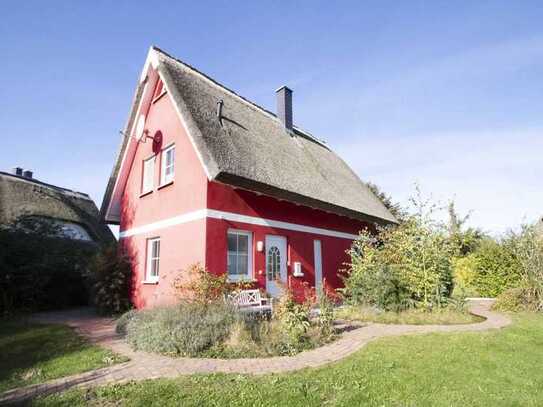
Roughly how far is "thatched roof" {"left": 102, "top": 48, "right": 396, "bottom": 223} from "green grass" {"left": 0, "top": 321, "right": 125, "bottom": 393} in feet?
14.2

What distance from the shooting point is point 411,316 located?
352 inches

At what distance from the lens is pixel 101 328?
8.64 meters

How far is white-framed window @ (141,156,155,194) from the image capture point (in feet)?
38.5

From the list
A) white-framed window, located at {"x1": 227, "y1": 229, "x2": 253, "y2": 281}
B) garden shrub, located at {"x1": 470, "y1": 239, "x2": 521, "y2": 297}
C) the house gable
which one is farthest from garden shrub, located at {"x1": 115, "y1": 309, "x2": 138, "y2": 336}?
garden shrub, located at {"x1": 470, "y1": 239, "x2": 521, "y2": 297}

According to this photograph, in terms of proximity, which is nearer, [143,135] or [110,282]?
[110,282]

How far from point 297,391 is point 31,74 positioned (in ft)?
33.2

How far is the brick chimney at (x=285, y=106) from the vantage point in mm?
15375

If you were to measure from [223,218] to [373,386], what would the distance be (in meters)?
5.80

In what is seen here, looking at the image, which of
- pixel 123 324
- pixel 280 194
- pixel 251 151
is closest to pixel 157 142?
pixel 251 151

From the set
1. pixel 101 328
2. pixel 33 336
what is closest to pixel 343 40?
pixel 101 328

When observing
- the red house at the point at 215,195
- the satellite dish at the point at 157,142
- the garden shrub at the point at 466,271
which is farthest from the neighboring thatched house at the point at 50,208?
the garden shrub at the point at 466,271

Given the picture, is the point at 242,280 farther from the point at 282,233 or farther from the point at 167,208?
the point at 167,208

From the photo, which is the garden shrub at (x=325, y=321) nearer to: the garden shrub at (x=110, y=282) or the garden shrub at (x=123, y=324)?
the garden shrub at (x=123, y=324)

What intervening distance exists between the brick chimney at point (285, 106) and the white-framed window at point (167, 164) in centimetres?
602
